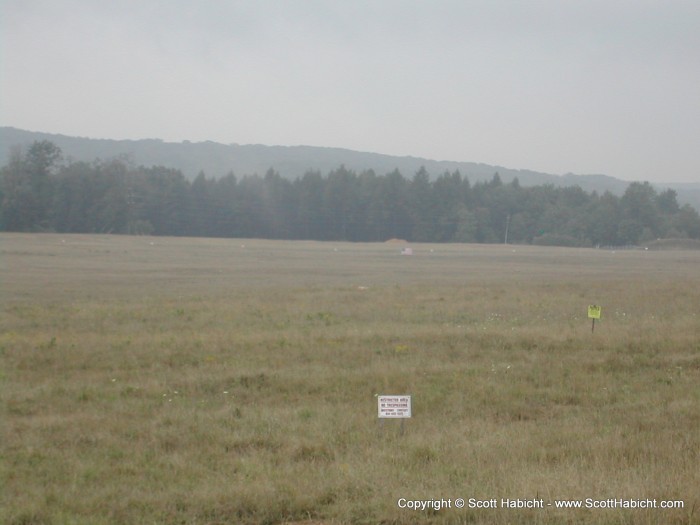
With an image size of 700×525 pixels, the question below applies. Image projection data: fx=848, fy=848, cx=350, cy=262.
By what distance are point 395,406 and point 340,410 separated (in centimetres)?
238

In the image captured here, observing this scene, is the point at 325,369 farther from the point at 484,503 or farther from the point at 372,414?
the point at 484,503

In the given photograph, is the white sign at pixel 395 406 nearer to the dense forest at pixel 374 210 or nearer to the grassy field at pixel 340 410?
the grassy field at pixel 340 410

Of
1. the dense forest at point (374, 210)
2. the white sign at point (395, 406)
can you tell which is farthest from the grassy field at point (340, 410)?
the dense forest at point (374, 210)

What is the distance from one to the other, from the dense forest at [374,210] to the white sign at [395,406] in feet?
286

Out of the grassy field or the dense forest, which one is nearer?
the grassy field

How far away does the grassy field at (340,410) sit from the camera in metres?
7.25

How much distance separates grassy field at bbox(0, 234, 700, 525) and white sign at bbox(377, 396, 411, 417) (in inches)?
15.3

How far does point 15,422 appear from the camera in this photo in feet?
34.8

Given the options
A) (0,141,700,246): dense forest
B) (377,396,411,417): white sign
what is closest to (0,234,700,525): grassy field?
(377,396,411,417): white sign

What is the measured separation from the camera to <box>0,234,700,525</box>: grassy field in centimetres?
725

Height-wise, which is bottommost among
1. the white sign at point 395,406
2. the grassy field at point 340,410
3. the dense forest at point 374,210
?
the grassy field at point 340,410

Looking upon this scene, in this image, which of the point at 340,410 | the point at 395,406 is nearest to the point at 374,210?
the point at 340,410

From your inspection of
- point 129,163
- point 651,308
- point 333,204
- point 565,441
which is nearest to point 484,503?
point 565,441

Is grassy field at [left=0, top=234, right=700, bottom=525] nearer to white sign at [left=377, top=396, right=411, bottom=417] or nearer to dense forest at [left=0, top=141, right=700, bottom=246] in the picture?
white sign at [left=377, top=396, right=411, bottom=417]
